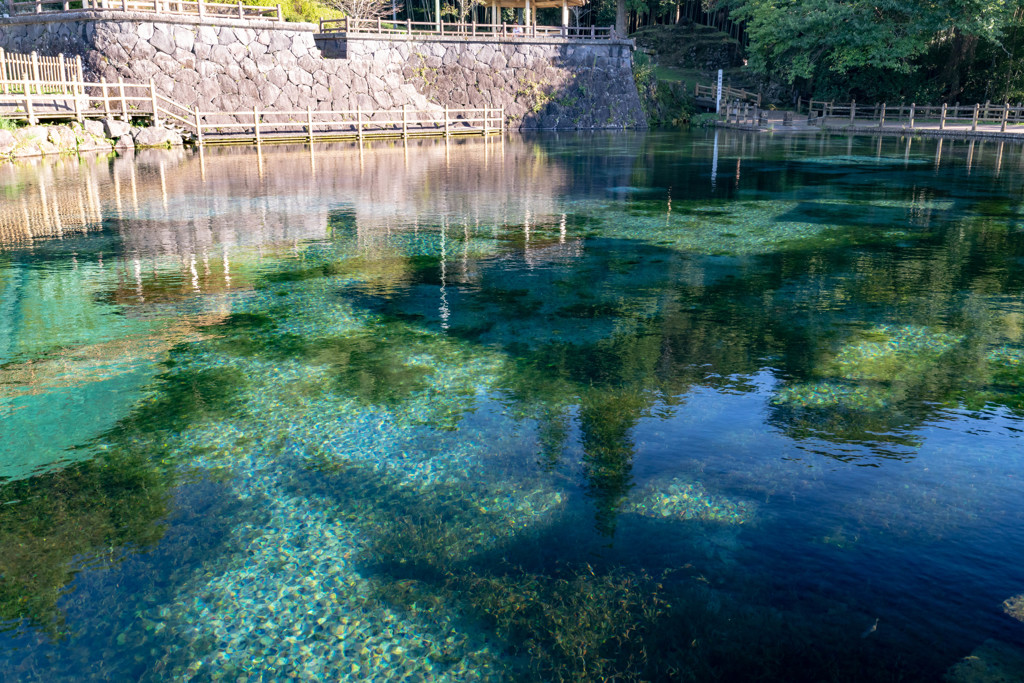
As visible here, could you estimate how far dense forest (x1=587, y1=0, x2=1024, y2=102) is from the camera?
3747 cm

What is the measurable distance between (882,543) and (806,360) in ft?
10.2

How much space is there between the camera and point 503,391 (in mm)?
6590

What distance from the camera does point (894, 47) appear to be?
39344 millimetres

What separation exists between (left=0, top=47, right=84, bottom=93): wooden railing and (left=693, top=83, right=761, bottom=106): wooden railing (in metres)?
38.4

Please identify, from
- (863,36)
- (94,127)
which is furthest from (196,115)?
(863,36)

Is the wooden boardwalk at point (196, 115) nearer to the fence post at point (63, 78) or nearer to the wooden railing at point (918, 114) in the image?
the fence post at point (63, 78)

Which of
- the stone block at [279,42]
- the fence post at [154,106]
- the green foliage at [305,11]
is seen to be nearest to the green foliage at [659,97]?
the green foliage at [305,11]

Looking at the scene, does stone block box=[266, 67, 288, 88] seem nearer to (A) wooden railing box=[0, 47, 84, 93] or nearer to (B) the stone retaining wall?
(B) the stone retaining wall

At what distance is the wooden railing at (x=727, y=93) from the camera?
51.7 metres

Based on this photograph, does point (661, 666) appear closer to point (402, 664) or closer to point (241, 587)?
point (402, 664)

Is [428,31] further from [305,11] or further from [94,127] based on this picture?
[94,127]

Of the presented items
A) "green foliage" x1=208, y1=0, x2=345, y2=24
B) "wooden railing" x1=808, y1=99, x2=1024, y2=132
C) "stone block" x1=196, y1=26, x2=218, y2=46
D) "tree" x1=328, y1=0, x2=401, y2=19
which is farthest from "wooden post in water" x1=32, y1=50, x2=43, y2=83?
"wooden railing" x1=808, y1=99, x2=1024, y2=132

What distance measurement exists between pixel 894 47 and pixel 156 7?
3563cm

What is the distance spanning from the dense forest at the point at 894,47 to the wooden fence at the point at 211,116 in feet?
55.0
